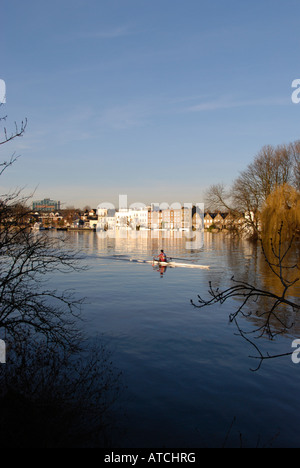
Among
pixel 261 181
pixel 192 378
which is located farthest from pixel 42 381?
pixel 261 181

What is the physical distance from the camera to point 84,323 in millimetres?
14711

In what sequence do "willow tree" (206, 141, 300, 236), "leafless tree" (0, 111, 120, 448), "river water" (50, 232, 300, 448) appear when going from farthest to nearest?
1. "willow tree" (206, 141, 300, 236)
2. "river water" (50, 232, 300, 448)
3. "leafless tree" (0, 111, 120, 448)

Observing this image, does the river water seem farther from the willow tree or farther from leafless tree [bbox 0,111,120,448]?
the willow tree

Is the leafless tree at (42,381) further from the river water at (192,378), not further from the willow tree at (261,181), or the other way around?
the willow tree at (261,181)

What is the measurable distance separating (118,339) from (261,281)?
602 inches

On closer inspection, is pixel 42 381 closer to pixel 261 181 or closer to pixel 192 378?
pixel 192 378

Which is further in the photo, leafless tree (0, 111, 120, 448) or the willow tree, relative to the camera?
the willow tree

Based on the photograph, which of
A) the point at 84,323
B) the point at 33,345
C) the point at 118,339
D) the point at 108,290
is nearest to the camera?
the point at 33,345

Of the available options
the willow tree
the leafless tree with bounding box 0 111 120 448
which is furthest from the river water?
the willow tree

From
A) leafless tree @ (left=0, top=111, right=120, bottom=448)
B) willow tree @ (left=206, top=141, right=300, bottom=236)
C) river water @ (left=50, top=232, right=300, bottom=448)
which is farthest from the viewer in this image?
willow tree @ (left=206, top=141, right=300, bottom=236)

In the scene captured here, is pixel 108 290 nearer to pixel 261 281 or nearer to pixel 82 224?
pixel 261 281

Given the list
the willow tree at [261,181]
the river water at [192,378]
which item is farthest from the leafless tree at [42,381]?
the willow tree at [261,181]
